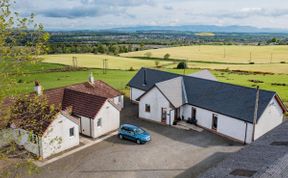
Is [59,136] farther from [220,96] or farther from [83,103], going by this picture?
[220,96]

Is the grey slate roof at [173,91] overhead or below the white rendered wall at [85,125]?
overhead

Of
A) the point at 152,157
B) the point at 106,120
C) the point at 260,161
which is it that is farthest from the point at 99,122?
the point at 260,161

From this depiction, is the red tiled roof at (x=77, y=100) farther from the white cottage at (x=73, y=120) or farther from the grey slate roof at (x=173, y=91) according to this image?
the grey slate roof at (x=173, y=91)

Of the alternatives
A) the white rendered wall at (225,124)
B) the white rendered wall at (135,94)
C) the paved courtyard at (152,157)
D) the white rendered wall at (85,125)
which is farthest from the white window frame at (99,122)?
the white rendered wall at (135,94)

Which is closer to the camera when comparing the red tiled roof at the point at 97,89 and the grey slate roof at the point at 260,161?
the grey slate roof at the point at 260,161

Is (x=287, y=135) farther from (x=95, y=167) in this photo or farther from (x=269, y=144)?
(x=95, y=167)

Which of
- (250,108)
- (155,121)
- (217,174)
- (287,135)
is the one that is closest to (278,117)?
(250,108)
